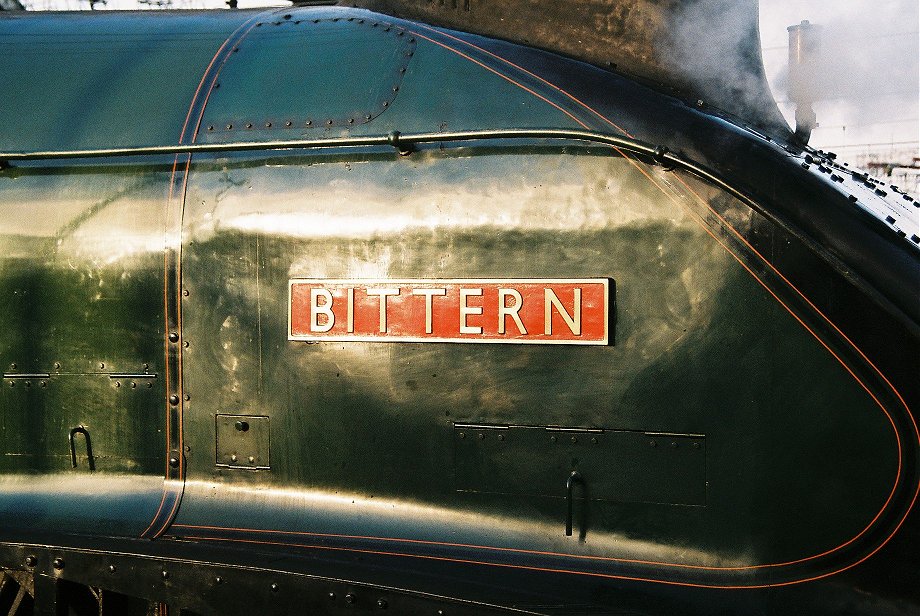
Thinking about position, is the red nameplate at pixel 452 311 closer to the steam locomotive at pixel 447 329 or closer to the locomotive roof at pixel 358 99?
the steam locomotive at pixel 447 329

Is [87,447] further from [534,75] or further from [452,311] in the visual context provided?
[534,75]

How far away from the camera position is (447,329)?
313cm

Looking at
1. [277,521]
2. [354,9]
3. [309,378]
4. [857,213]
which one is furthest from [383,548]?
[354,9]

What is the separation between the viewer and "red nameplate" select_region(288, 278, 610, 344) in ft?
9.82

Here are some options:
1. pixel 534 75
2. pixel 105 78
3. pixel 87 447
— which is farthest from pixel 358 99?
pixel 87 447

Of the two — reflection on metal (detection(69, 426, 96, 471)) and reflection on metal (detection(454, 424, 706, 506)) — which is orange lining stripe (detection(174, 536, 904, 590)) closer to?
reflection on metal (detection(454, 424, 706, 506))

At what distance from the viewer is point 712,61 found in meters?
3.23

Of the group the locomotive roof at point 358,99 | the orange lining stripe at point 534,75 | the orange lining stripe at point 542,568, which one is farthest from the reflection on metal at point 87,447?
the orange lining stripe at point 534,75

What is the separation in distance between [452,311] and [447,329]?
0.21 ft

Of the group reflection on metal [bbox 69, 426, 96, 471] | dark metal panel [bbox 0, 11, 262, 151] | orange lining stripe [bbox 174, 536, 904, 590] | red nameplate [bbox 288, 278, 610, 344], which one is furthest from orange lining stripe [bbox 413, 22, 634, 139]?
reflection on metal [bbox 69, 426, 96, 471]

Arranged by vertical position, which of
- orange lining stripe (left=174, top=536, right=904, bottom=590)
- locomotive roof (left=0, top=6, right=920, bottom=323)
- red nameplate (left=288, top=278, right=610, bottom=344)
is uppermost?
locomotive roof (left=0, top=6, right=920, bottom=323)

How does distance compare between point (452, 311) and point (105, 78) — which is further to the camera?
point (105, 78)

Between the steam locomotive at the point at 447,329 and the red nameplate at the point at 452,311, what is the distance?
0.01m

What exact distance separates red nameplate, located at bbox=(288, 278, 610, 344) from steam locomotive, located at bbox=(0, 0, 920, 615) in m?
0.01
